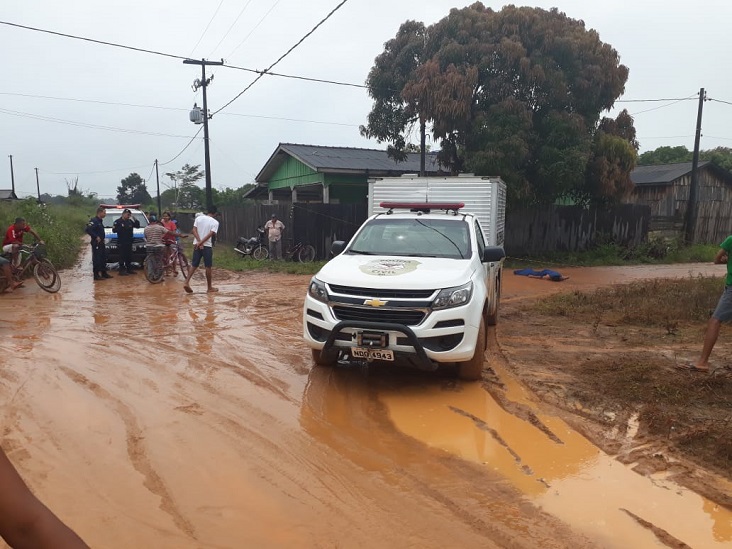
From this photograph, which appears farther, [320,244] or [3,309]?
[320,244]

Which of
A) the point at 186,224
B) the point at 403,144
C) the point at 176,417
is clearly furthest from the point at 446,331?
the point at 186,224

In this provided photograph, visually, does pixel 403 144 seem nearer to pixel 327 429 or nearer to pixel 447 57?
pixel 447 57

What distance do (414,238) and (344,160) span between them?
16397mm

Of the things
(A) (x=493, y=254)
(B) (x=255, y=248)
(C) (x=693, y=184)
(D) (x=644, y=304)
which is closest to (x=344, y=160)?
(B) (x=255, y=248)

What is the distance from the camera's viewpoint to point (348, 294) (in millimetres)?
5352

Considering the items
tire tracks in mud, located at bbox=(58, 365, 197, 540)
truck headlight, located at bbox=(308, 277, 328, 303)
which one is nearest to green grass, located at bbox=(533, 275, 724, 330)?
truck headlight, located at bbox=(308, 277, 328, 303)

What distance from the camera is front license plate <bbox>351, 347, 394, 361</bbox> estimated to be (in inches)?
203

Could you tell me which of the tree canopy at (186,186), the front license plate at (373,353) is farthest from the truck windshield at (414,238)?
the tree canopy at (186,186)

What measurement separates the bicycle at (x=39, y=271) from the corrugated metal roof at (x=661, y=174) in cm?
2585

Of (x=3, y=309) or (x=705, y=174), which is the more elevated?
(x=705, y=174)

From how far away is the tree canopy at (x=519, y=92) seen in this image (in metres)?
16.1

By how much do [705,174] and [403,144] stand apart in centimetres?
1858

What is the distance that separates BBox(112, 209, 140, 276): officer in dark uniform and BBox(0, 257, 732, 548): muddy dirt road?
7027 mm

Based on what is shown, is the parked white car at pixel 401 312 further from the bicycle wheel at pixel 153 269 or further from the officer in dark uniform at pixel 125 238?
the officer in dark uniform at pixel 125 238
